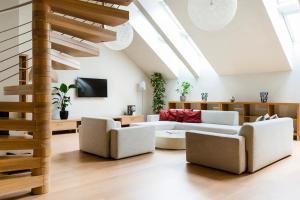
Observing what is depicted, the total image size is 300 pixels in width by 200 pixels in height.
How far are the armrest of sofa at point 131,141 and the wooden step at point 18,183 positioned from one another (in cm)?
156

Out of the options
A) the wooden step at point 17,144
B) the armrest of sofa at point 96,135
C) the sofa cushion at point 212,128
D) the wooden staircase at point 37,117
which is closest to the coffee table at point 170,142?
the sofa cushion at point 212,128

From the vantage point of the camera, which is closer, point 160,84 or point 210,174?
point 210,174

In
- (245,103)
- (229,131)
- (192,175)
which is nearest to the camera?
(192,175)

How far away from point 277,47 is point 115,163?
465cm

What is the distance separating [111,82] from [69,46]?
526 centimetres

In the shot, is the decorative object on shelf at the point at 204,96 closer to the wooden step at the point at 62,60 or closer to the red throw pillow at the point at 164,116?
the red throw pillow at the point at 164,116

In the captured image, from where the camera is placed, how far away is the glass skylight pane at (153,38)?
24.6 feet

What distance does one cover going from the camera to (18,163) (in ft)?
9.06

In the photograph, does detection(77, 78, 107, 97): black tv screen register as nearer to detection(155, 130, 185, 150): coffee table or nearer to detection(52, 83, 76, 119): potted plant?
detection(52, 83, 76, 119): potted plant

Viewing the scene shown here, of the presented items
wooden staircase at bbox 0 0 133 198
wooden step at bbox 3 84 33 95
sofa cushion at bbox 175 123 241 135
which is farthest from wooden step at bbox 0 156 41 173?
sofa cushion at bbox 175 123 241 135

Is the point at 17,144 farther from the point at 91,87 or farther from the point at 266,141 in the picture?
the point at 91,87

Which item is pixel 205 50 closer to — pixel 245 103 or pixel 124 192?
pixel 245 103

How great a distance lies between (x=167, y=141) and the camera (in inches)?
203

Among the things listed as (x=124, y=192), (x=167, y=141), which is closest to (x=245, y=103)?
(x=167, y=141)
